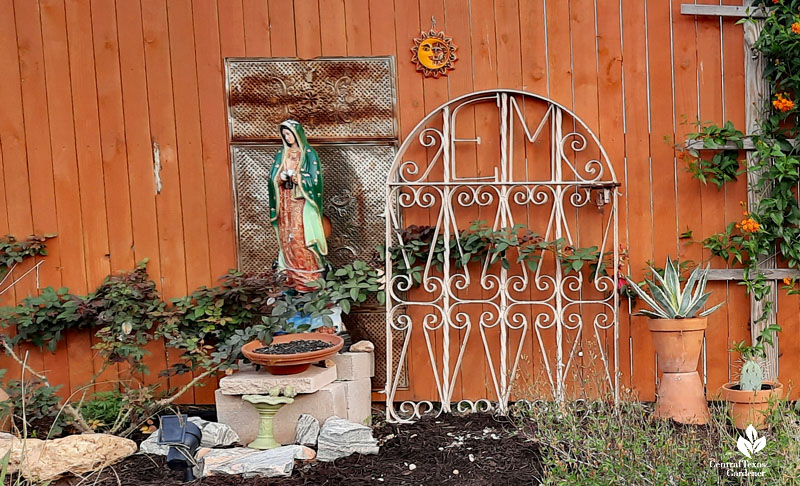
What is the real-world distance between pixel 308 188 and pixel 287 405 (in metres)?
1.28

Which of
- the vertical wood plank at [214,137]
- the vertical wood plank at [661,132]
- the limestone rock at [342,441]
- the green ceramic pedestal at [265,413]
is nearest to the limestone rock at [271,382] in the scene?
the green ceramic pedestal at [265,413]

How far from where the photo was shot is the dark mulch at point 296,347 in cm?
412

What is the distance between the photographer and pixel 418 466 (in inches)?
151

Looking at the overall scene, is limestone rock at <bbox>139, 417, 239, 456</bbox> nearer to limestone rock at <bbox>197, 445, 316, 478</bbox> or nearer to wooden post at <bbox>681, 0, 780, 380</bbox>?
limestone rock at <bbox>197, 445, 316, 478</bbox>

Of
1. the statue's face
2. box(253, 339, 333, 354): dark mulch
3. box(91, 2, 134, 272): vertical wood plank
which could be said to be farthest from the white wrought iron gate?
box(91, 2, 134, 272): vertical wood plank

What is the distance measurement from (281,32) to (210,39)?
0.47 meters

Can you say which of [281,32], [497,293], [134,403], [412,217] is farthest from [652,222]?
[134,403]

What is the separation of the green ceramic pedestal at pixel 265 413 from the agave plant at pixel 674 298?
215cm

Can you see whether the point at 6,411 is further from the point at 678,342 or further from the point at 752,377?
the point at 752,377

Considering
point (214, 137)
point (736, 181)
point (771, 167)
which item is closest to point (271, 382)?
point (214, 137)

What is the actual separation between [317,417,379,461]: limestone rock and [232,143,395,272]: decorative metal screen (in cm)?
121

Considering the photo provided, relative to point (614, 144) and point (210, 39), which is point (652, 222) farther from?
point (210, 39)

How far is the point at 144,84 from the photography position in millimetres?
4844

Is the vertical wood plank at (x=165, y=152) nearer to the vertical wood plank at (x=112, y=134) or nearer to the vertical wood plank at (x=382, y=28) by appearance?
the vertical wood plank at (x=112, y=134)
